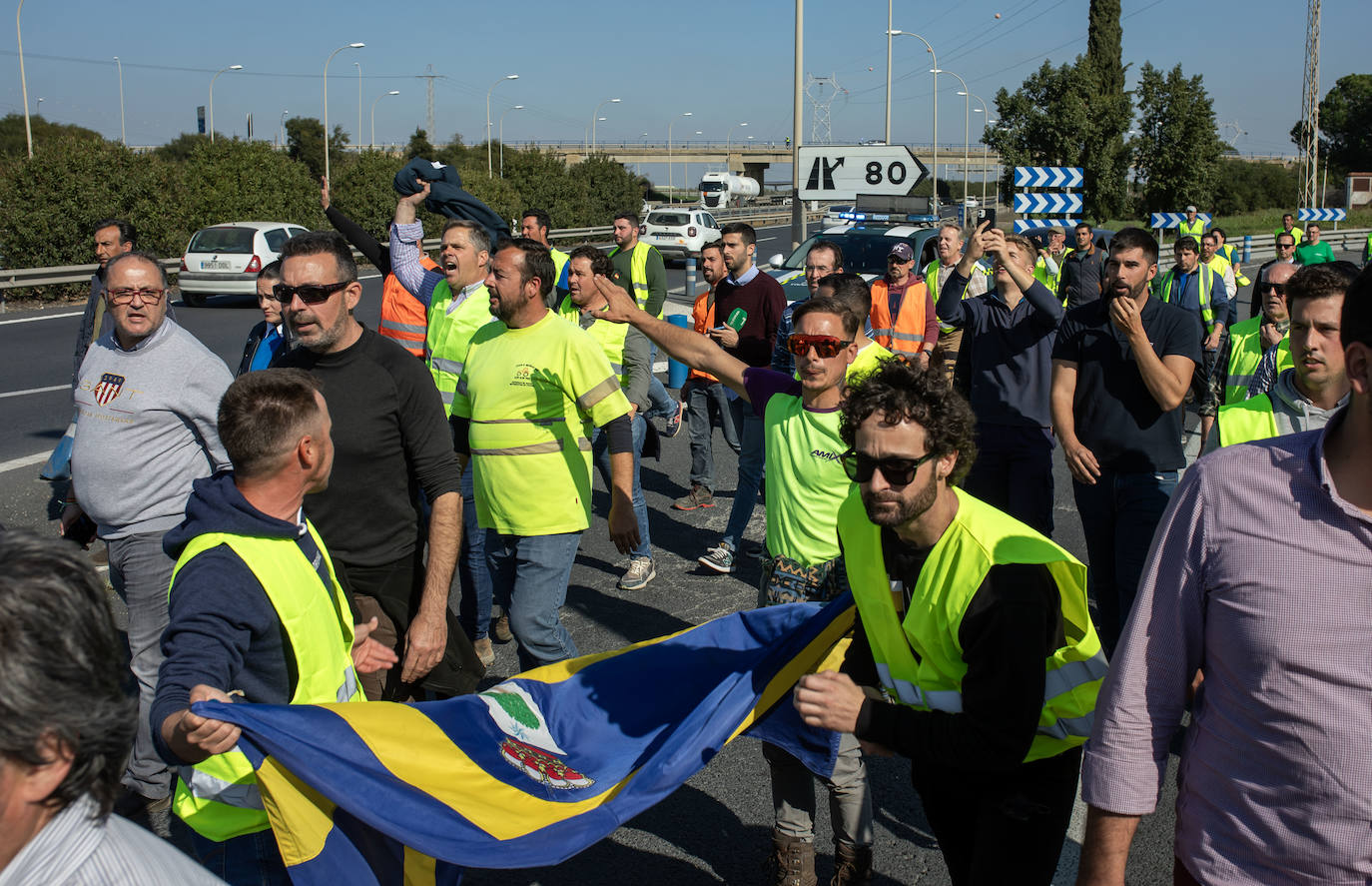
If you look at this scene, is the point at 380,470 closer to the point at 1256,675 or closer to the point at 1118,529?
the point at 1256,675

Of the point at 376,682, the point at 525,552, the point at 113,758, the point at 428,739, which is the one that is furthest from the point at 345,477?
the point at 113,758

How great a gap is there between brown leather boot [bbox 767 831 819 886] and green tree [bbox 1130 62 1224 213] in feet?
150

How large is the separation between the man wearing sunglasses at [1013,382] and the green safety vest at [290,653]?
152 inches

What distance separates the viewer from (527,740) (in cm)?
331

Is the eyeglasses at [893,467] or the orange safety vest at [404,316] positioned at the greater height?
the orange safety vest at [404,316]

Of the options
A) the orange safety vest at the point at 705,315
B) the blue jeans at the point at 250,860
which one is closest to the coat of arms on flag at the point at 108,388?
the blue jeans at the point at 250,860

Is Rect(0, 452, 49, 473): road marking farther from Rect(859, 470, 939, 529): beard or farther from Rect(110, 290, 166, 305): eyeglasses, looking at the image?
Rect(859, 470, 939, 529): beard

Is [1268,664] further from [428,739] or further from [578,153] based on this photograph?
[578,153]

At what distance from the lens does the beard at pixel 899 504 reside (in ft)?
9.12

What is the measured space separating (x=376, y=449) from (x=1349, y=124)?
108640mm

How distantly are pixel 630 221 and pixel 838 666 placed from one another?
320 inches

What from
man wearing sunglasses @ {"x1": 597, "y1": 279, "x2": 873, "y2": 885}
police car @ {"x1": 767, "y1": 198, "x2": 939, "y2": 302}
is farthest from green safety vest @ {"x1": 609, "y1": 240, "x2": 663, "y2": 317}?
man wearing sunglasses @ {"x1": 597, "y1": 279, "x2": 873, "y2": 885}

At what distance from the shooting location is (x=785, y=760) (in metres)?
3.74

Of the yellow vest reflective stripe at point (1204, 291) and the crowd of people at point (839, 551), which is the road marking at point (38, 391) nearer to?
the crowd of people at point (839, 551)
